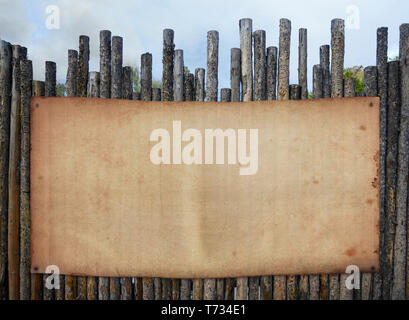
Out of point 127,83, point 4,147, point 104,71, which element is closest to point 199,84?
point 127,83

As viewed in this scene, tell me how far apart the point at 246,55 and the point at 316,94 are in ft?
2.84

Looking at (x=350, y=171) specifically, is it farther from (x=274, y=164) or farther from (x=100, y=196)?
(x=100, y=196)

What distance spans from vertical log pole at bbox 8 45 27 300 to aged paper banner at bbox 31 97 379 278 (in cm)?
27

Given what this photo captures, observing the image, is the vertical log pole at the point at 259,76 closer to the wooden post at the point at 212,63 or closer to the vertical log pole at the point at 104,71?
the wooden post at the point at 212,63

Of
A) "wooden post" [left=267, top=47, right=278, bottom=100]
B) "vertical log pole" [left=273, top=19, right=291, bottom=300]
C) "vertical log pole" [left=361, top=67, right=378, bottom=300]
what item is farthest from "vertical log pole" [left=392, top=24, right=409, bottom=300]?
"wooden post" [left=267, top=47, right=278, bottom=100]

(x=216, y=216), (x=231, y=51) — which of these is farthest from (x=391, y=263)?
(x=231, y=51)

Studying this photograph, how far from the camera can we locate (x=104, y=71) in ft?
10.2

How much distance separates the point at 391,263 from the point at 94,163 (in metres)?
3.35

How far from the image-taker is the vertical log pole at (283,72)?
308 cm

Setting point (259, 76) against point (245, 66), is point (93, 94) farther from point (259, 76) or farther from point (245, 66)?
point (259, 76)

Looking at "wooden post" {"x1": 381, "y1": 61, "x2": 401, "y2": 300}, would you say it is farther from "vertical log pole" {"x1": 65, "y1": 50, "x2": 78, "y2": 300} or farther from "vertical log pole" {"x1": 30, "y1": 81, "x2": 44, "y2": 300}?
"vertical log pole" {"x1": 30, "y1": 81, "x2": 44, "y2": 300}

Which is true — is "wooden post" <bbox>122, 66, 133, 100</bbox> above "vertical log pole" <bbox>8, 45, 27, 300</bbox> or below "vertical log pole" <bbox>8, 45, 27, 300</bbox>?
above

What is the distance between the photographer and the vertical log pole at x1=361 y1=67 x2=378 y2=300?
3.09 m

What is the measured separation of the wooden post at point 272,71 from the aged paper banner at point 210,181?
185mm
